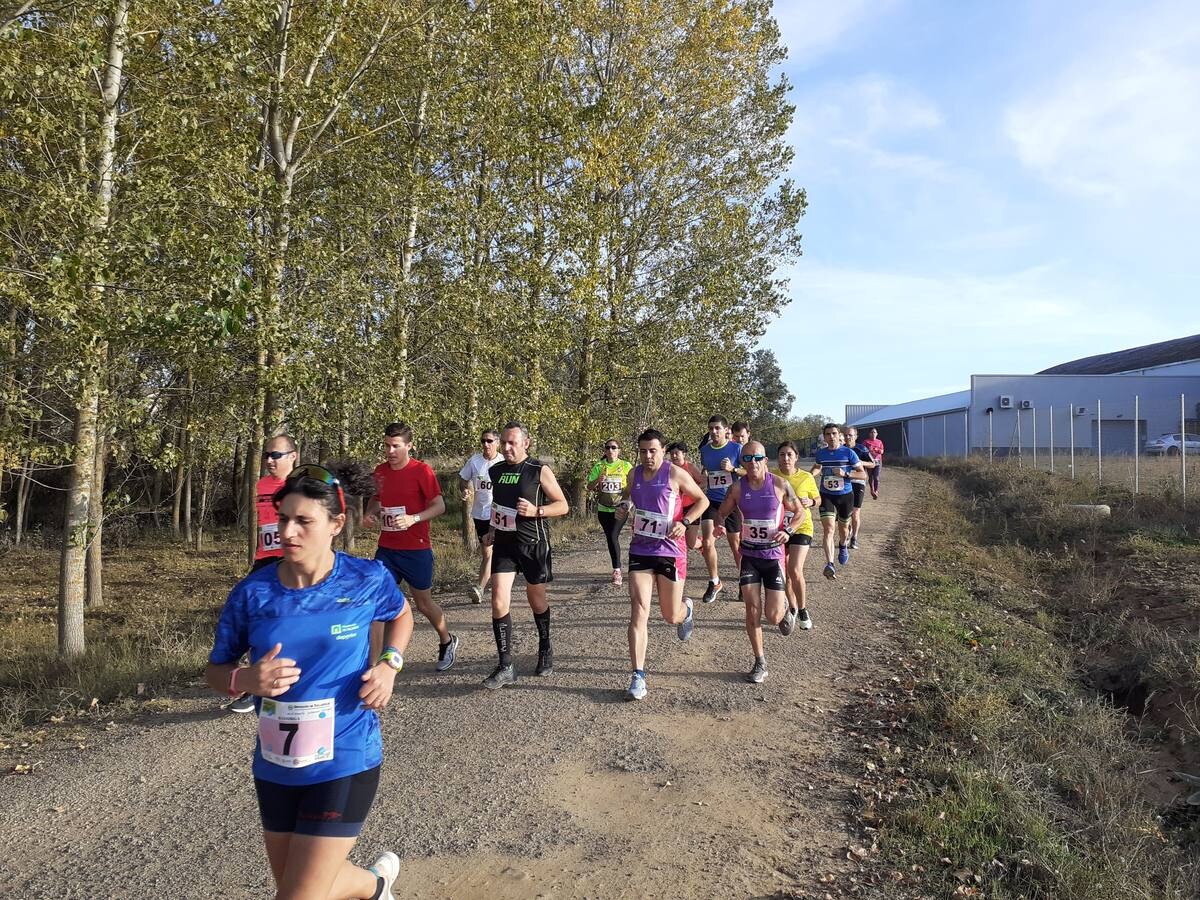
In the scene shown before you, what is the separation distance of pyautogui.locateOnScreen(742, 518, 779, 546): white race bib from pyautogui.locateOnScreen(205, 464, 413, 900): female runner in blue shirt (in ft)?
14.6

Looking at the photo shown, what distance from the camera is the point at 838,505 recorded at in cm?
1138

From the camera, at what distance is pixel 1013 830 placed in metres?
4.26

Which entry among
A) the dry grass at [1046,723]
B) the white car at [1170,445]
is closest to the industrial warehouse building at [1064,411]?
the white car at [1170,445]

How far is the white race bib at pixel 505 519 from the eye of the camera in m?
6.27

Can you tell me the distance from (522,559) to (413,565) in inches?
42.6

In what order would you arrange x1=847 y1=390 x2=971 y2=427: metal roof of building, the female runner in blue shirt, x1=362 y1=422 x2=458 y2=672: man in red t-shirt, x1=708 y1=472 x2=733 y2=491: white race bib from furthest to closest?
x1=847 y1=390 x2=971 y2=427: metal roof of building → x1=708 y1=472 x2=733 y2=491: white race bib → x1=362 y1=422 x2=458 y2=672: man in red t-shirt → the female runner in blue shirt

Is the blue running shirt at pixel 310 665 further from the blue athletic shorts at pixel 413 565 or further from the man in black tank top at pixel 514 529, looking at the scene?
the blue athletic shorts at pixel 413 565

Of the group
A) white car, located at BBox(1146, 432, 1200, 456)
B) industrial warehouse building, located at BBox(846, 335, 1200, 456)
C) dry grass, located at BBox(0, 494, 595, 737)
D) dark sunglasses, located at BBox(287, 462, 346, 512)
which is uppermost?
industrial warehouse building, located at BBox(846, 335, 1200, 456)

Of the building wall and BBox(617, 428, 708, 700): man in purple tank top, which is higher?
the building wall

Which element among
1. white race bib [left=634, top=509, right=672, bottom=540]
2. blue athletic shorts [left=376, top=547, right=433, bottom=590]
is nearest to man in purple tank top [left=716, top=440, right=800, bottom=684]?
white race bib [left=634, top=509, right=672, bottom=540]

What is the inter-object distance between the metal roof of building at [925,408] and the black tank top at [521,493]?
137ft

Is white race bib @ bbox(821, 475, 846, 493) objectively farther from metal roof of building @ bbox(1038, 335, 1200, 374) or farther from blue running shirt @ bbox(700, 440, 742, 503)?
metal roof of building @ bbox(1038, 335, 1200, 374)

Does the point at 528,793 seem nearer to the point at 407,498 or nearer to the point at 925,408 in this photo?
the point at 407,498

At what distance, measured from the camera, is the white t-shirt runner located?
9.24m
